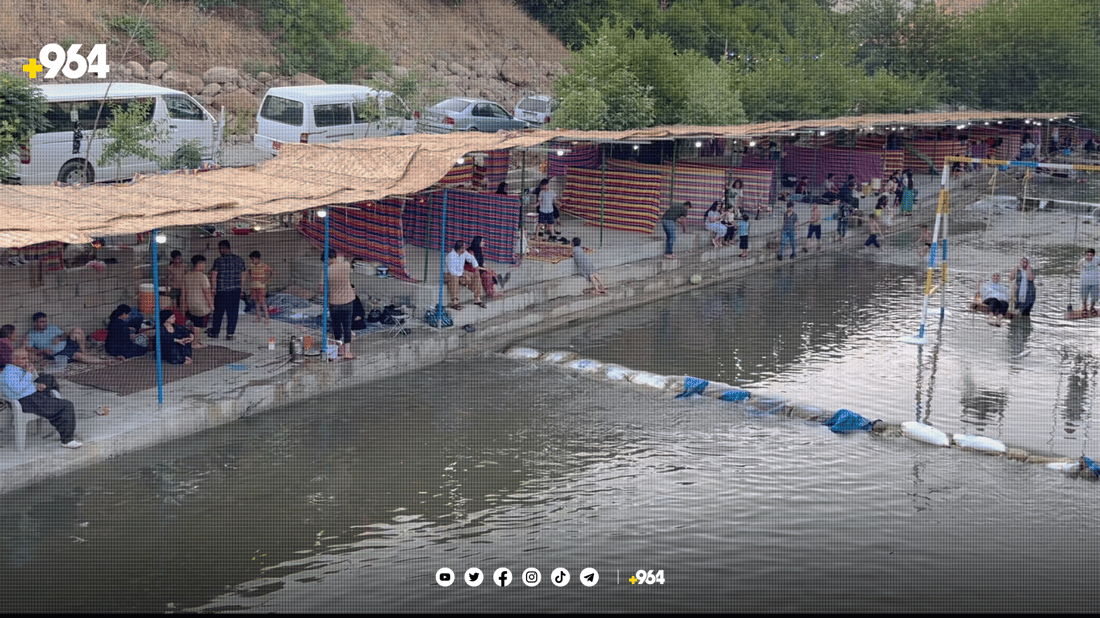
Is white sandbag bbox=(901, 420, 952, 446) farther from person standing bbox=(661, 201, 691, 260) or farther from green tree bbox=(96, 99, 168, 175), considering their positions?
green tree bbox=(96, 99, 168, 175)

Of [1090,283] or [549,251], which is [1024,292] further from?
[549,251]

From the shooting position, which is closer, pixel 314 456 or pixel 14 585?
pixel 14 585

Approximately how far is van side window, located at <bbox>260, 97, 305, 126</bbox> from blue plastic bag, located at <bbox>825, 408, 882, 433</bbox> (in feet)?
48.4

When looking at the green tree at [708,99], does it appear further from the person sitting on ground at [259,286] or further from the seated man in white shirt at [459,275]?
the person sitting on ground at [259,286]

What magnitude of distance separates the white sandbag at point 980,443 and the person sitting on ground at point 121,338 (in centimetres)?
989

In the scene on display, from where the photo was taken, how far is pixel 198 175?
14.7m

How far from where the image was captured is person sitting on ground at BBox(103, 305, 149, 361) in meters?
13.1

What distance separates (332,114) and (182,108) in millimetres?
3744

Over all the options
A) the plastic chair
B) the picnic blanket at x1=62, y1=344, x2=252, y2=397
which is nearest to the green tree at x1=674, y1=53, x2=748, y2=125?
the picnic blanket at x1=62, y1=344, x2=252, y2=397

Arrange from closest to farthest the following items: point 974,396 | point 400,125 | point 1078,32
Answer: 1. point 974,396
2. point 400,125
3. point 1078,32

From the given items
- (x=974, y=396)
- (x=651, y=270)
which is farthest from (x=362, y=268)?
(x=974, y=396)

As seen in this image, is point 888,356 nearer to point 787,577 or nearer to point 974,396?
point 974,396

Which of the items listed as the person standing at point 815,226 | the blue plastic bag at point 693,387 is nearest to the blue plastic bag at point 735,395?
the blue plastic bag at point 693,387

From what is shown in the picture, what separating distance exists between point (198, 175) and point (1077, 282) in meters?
16.9
